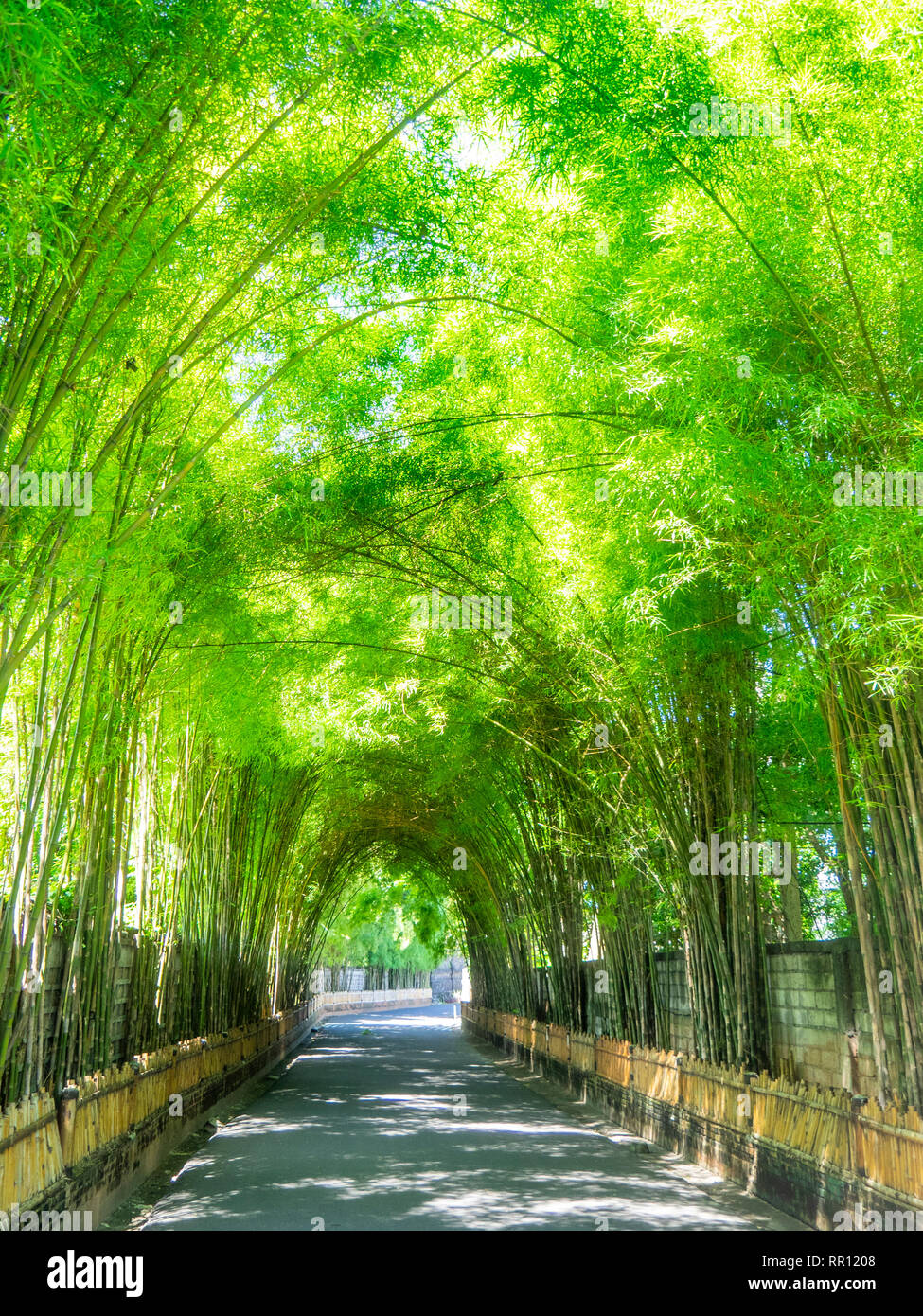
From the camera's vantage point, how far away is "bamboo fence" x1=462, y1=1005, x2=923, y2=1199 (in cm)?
338

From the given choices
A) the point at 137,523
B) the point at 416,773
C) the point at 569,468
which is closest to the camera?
the point at 137,523

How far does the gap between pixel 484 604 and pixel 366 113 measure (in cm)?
300

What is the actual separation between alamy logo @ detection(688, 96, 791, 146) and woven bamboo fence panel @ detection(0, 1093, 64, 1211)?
11.8 feet

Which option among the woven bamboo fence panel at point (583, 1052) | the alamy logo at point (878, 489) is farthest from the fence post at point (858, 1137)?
the woven bamboo fence panel at point (583, 1052)

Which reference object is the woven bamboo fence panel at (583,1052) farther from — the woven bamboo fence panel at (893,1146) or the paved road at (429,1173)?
the woven bamboo fence panel at (893,1146)

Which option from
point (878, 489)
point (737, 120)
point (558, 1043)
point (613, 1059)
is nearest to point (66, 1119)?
Answer: point (878, 489)

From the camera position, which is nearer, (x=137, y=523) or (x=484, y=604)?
(x=137, y=523)

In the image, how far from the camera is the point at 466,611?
21.0 ft

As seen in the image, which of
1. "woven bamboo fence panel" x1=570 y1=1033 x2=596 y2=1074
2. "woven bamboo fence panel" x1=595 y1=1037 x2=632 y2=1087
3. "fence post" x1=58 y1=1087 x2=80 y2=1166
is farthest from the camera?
"woven bamboo fence panel" x1=570 y1=1033 x2=596 y2=1074

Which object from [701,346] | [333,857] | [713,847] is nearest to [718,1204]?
[713,847]

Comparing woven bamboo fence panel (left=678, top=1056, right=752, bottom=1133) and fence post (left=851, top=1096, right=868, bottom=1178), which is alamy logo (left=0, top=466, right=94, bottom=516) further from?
woven bamboo fence panel (left=678, top=1056, right=752, bottom=1133)

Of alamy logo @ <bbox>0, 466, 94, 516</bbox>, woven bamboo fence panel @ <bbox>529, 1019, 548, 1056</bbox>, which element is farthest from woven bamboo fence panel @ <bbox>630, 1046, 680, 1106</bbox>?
alamy logo @ <bbox>0, 466, 94, 516</bbox>
